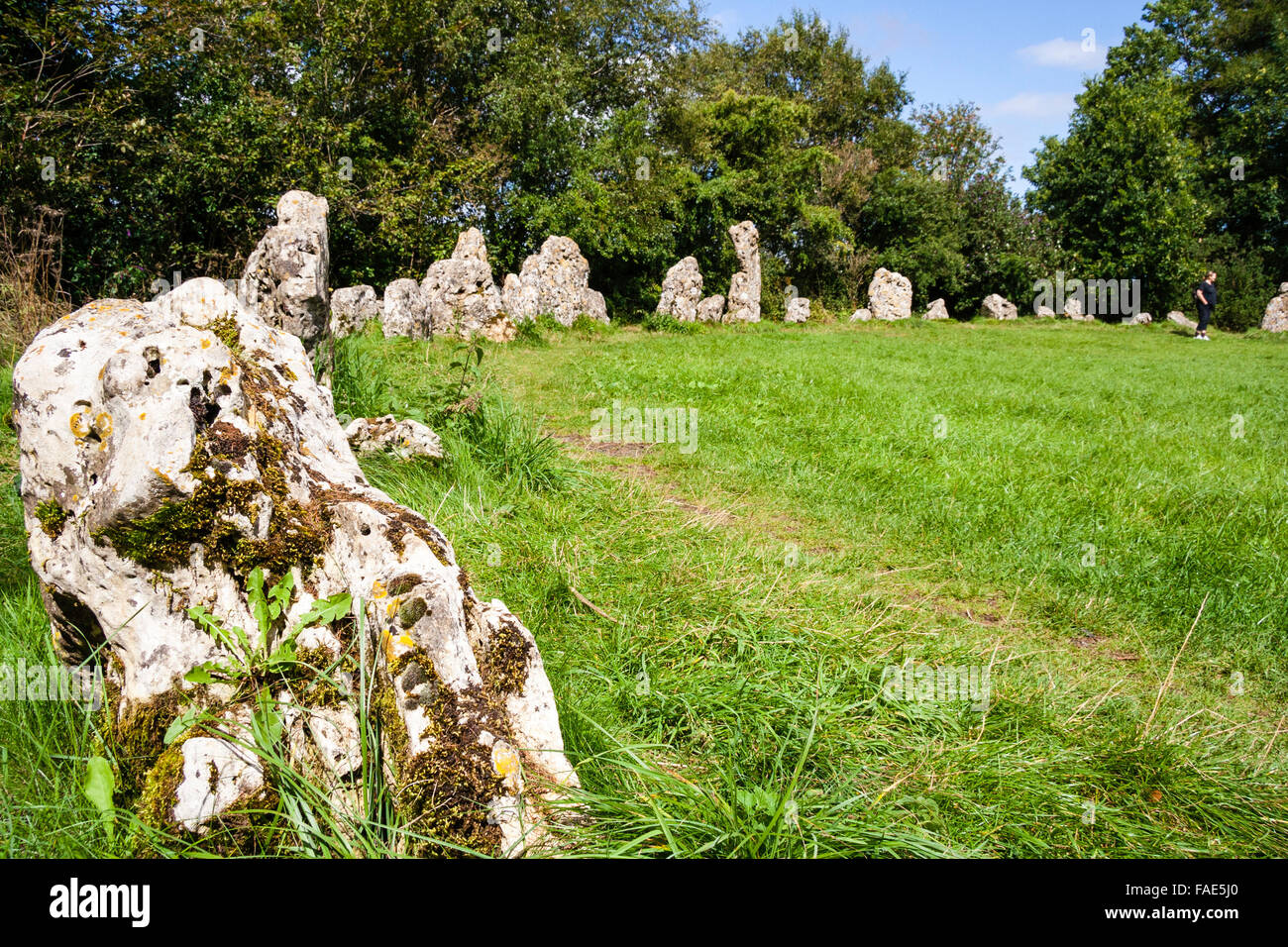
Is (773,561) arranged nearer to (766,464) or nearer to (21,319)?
(766,464)

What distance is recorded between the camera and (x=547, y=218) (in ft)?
64.7

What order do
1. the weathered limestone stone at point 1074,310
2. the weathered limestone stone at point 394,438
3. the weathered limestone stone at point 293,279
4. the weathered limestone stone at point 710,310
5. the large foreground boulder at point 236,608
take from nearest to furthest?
the large foreground boulder at point 236,608 < the weathered limestone stone at point 394,438 < the weathered limestone stone at point 293,279 < the weathered limestone stone at point 710,310 < the weathered limestone stone at point 1074,310

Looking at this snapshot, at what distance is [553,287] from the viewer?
49.9ft

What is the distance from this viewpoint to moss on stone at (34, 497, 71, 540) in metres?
2.01

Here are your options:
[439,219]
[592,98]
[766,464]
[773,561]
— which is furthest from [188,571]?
[592,98]

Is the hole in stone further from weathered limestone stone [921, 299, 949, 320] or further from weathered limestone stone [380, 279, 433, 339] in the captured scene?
weathered limestone stone [921, 299, 949, 320]

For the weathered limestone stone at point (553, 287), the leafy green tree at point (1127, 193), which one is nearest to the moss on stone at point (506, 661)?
the weathered limestone stone at point (553, 287)

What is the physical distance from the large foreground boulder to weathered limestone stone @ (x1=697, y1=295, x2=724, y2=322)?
639 inches

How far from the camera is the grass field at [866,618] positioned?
82.7 inches

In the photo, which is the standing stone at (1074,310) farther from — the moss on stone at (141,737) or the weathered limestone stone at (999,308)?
the moss on stone at (141,737)

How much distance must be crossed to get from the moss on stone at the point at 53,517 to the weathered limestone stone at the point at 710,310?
1656 cm

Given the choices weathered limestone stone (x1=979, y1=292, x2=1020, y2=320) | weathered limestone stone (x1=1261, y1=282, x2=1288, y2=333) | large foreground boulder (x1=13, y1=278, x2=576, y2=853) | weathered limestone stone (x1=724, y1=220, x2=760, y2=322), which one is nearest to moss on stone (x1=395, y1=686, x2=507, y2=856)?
large foreground boulder (x1=13, y1=278, x2=576, y2=853)

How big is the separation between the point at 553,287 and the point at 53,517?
1384 cm

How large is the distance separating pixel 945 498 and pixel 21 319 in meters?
9.21
